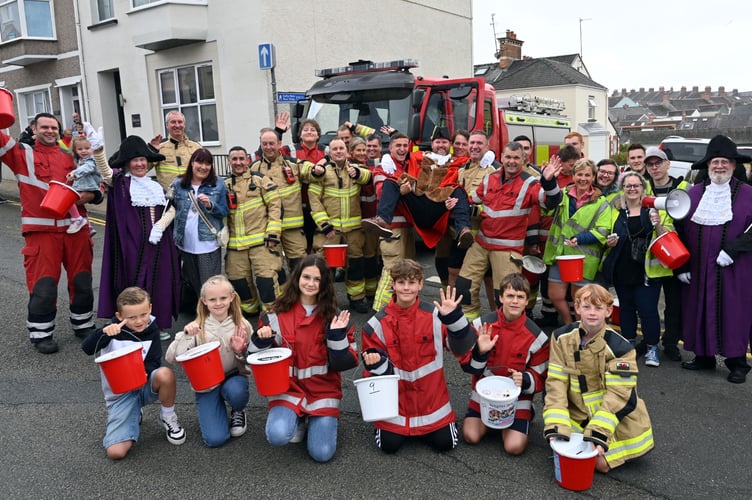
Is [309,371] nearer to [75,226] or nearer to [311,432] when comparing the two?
[311,432]

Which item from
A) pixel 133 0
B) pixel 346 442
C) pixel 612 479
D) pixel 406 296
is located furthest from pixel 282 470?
pixel 133 0

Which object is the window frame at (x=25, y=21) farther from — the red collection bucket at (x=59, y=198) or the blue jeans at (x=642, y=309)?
the blue jeans at (x=642, y=309)

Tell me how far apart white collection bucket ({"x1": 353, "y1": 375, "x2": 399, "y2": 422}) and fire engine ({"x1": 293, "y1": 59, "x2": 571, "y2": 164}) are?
557cm

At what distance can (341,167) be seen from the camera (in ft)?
21.1

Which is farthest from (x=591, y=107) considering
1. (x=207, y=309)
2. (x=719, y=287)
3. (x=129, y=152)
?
(x=207, y=309)

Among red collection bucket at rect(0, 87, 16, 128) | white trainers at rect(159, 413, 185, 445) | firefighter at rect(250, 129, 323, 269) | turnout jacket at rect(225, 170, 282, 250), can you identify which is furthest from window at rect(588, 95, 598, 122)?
white trainers at rect(159, 413, 185, 445)

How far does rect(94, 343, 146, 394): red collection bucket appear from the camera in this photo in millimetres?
3611

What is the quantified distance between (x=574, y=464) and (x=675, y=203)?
2.74 metres

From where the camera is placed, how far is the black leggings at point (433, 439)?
3789mm

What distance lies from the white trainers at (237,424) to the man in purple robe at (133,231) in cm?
196

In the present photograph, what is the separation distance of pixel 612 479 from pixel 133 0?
1733cm

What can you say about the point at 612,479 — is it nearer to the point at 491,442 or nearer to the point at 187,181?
the point at 491,442

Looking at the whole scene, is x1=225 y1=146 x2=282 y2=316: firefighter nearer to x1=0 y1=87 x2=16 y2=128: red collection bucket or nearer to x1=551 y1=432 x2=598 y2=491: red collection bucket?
x1=0 y1=87 x2=16 y2=128: red collection bucket

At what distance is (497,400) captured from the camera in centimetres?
354
